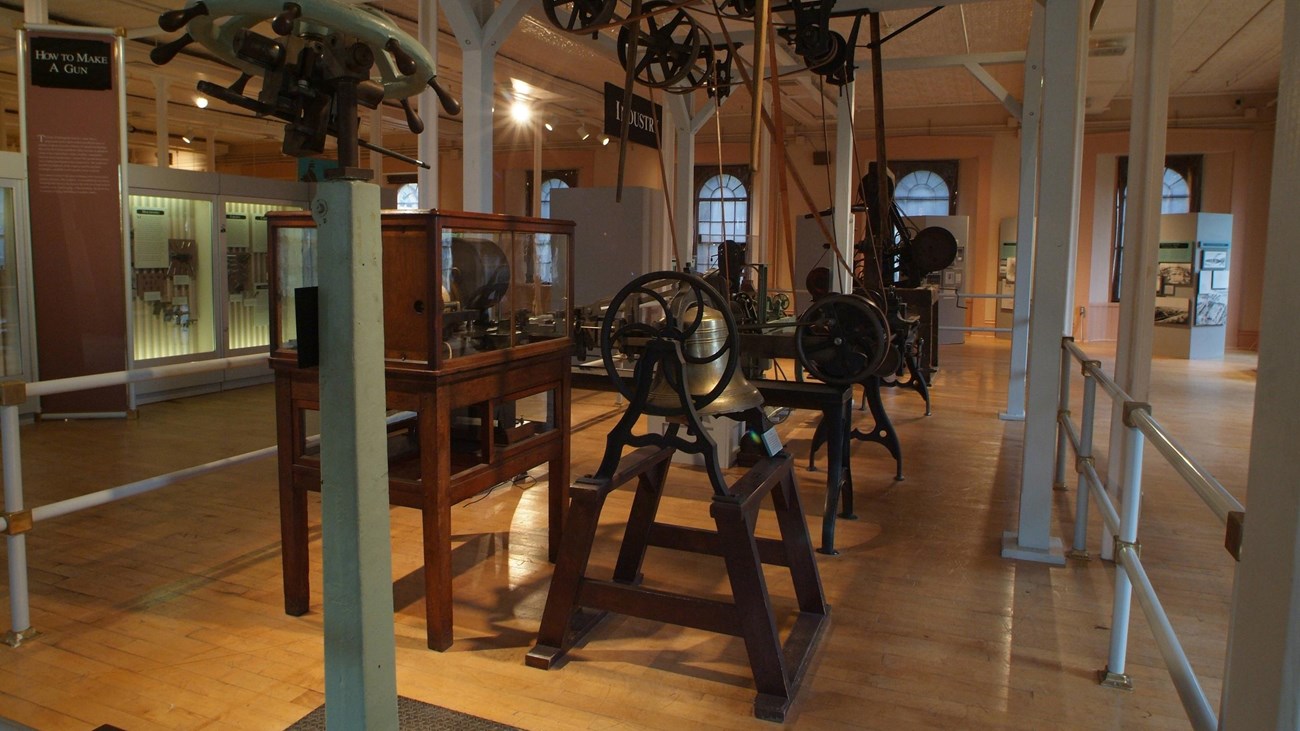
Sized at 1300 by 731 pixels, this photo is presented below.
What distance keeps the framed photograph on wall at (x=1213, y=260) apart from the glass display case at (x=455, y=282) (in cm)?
1245

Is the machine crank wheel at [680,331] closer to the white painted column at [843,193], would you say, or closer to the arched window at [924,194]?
the white painted column at [843,193]

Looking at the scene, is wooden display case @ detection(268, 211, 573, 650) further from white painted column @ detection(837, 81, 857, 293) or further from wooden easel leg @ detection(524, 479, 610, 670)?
white painted column @ detection(837, 81, 857, 293)

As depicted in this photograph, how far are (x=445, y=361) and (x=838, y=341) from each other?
6.18 ft

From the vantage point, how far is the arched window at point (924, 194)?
1602cm

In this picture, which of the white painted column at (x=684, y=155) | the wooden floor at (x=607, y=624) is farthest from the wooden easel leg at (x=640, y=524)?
the white painted column at (x=684, y=155)

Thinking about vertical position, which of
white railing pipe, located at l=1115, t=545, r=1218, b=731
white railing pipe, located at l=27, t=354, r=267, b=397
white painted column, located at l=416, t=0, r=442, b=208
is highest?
white painted column, located at l=416, t=0, r=442, b=208

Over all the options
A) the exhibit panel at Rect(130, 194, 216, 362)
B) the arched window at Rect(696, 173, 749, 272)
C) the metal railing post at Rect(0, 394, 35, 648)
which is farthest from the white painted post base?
the arched window at Rect(696, 173, 749, 272)

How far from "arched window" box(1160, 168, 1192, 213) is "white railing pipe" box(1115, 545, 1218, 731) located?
47.5 ft

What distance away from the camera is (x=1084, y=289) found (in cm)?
1514

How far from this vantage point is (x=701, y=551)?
3.28 meters

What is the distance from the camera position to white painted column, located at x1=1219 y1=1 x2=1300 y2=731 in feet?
3.64

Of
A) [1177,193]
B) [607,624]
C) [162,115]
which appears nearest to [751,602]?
[607,624]

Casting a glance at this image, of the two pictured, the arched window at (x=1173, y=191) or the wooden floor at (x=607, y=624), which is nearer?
the wooden floor at (x=607, y=624)

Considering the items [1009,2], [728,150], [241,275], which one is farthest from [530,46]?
[728,150]
